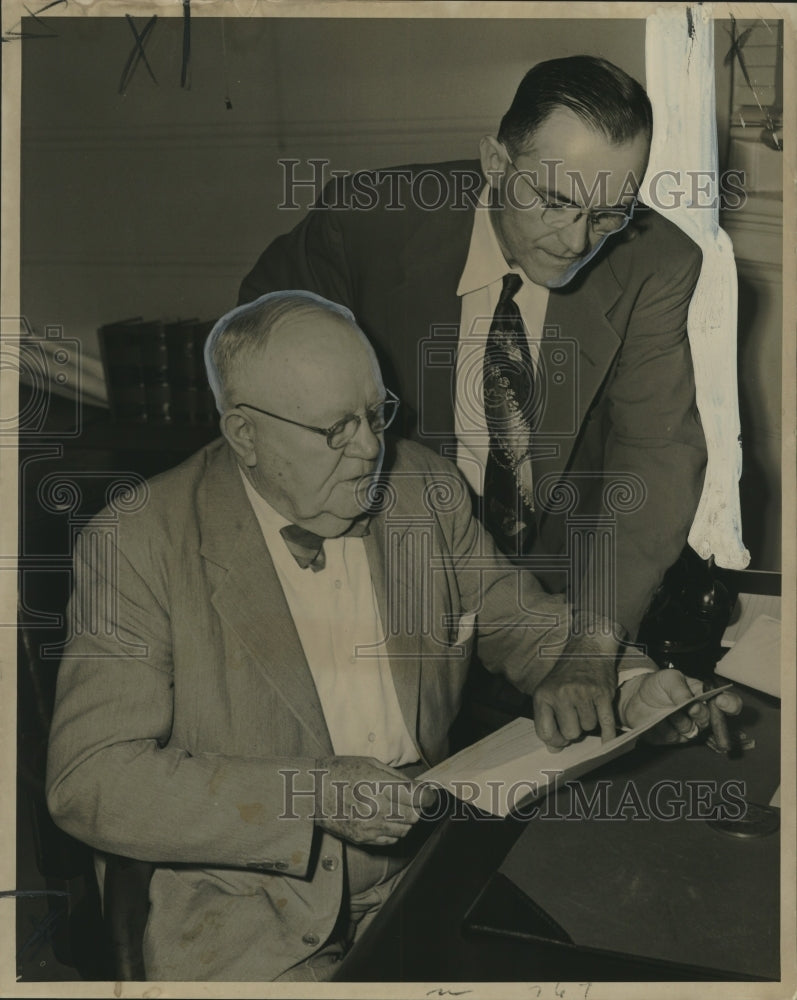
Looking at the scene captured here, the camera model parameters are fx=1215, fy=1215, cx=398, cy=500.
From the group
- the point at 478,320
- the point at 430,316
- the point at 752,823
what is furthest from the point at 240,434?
the point at 752,823

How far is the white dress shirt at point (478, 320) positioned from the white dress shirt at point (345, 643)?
1.26ft

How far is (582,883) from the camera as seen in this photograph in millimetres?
2568

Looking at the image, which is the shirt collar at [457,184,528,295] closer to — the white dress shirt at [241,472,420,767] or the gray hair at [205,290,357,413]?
the gray hair at [205,290,357,413]

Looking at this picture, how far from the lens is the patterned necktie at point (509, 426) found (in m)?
2.90

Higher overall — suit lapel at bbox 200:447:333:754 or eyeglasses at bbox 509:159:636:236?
eyeglasses at bbox 509:159:636:236

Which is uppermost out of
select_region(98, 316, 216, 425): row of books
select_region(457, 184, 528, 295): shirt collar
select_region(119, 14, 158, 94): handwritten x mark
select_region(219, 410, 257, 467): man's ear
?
select_region(119, 14, 158, 94): handwritten x mark

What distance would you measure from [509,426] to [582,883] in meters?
1.05

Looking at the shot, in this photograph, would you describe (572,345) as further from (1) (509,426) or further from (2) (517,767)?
(2) (517,767)

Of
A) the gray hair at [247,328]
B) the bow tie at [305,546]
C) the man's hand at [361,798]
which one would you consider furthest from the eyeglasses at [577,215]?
the man's hand at [361,798]

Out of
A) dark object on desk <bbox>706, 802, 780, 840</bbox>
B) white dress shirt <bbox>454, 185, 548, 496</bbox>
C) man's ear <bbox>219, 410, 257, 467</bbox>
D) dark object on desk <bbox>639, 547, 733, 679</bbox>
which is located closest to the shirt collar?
white dress shirt <bbox>454, 185, 548, 496</bbox>

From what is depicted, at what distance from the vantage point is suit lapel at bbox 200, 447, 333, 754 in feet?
8.86

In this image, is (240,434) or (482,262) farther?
(482,262)

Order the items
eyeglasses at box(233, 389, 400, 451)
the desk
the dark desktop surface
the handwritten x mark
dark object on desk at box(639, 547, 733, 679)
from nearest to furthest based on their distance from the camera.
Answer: the desk, the dark desktop surface, eyeglasses at box(233, 389, 400, 451), the handwritten x mark, dark object on desk at box(639, 547, 733, 679)

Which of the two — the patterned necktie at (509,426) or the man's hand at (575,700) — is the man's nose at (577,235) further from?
the man's hand at (575,700)
